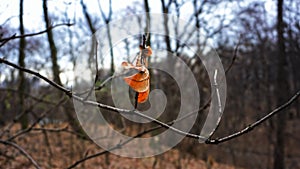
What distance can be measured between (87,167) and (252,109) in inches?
248

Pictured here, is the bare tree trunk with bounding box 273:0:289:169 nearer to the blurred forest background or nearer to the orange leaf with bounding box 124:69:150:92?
the blurred forest background

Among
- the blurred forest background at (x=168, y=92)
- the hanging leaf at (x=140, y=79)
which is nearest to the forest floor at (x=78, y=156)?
the blurred forest background at (x=168, y=92)

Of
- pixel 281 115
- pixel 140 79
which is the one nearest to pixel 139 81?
pixel 140 79

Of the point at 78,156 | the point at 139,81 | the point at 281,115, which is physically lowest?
the point at 78,156

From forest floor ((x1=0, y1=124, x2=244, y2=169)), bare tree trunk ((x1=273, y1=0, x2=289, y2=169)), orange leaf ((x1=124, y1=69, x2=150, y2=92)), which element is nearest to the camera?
orange leaf ((x1=124, y1=69, x2=150, y2=92))

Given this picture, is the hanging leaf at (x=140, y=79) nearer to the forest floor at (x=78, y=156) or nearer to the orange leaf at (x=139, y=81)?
the orange leaf at (x=139, y=81)

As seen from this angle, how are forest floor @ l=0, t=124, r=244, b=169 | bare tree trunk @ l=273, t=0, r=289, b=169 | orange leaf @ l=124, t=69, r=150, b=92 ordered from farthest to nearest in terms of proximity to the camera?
1. bare tree trunk @ l=273, t=0, r=289, b=169
2. forest floor @ l=0, t=124, r=244, b=169
3. orange leaf @ l=124, t=69, r=150, b=92

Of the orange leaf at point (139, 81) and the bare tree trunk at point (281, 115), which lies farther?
the bare tree trunk at point (281, 115)

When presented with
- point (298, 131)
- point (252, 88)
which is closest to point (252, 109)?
point (252, 88)

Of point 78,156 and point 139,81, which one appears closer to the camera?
point 139,81

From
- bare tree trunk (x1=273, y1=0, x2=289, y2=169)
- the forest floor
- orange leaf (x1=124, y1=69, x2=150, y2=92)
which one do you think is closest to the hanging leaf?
orange leaf (x1=124, y1=69, x2=150, y2=92)

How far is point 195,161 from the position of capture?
584 centimetres

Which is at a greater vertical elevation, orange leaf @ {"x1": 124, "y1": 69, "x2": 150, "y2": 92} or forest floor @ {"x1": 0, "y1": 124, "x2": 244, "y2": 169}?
orange leaf @ {"x1": 124, "y1": 69, "x2": 150, "y2": 92}

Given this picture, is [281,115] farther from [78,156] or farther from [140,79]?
[140,79]
